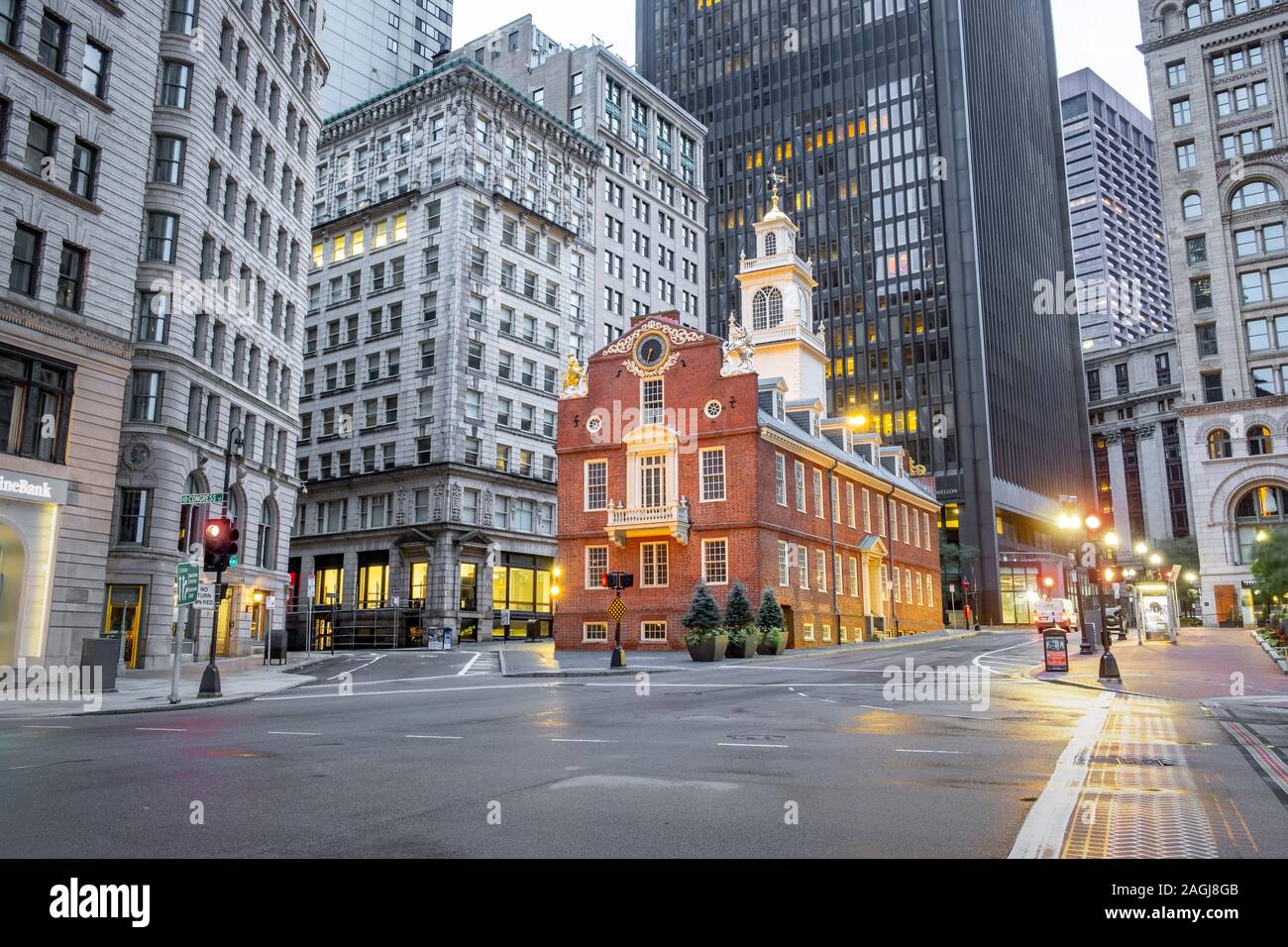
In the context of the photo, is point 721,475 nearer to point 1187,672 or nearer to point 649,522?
point 649,522

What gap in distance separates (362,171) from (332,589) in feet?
109

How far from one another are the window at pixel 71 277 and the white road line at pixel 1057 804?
30256 millimetres

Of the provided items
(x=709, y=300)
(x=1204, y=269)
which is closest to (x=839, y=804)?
(x=1204, y=269)

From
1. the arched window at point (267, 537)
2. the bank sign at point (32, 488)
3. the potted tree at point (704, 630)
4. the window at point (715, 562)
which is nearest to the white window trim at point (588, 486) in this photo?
the window at point (715, 562)

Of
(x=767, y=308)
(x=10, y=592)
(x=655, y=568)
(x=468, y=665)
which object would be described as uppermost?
(x=767, y=308)

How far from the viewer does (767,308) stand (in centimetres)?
6028

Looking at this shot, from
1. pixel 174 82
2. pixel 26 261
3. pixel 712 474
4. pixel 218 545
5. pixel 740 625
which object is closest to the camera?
pixel 218 545

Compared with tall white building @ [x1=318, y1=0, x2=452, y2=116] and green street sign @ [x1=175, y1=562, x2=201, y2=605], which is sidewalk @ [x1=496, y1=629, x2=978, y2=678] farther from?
tall white building @ [x1=318, y1=0, x2=452, y2=116]

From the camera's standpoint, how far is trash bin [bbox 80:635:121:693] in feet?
81.0

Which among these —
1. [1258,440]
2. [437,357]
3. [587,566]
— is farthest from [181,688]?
[1258,440]

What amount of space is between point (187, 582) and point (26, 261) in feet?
41.6

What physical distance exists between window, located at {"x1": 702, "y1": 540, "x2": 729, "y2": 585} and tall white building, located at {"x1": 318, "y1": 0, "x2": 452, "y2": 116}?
198 ft
